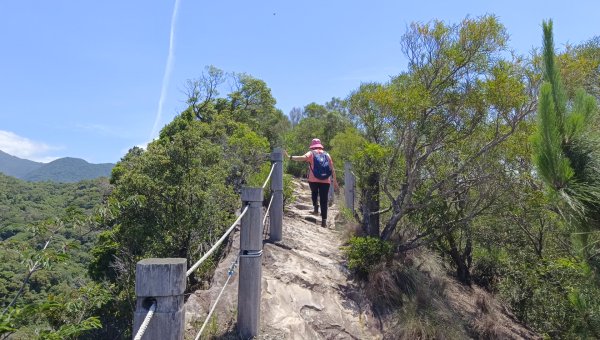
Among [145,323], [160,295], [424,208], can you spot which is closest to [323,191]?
[424,208]

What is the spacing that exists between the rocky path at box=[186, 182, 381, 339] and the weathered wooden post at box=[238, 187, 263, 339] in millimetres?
228

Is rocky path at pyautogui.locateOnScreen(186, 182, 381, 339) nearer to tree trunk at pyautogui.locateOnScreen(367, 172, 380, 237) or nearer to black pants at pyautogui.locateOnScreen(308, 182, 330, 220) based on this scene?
tree trunk at pyautogui.locateOnScreen(367, 172, 380, 237)

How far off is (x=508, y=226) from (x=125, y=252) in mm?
7076

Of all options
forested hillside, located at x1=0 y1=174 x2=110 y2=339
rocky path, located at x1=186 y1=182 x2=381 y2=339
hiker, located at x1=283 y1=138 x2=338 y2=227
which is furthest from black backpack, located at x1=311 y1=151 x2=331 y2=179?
forested hillside, located at x1=0 y1=174 x2=110 y2=339

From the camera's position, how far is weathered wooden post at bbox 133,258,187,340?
1.67 metres

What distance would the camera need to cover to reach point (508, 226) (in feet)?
28.3

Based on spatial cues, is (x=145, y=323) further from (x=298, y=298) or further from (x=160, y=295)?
(x=298, y=298)

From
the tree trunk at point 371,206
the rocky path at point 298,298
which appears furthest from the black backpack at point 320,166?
the rocky path at point 298,298

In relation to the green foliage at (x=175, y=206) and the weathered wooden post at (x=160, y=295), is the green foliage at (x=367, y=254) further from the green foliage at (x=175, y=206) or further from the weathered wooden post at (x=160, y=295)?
the weathered wooden post at (x=160, y=295)

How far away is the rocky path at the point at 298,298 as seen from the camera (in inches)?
177

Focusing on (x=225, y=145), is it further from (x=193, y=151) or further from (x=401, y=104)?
(x=401, y=104)

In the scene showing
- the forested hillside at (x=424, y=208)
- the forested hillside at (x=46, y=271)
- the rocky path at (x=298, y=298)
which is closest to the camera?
the forested hillside at (x=46, y=271)

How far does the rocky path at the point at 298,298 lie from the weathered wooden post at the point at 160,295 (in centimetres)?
243

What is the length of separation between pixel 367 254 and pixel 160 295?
4.68 metres
